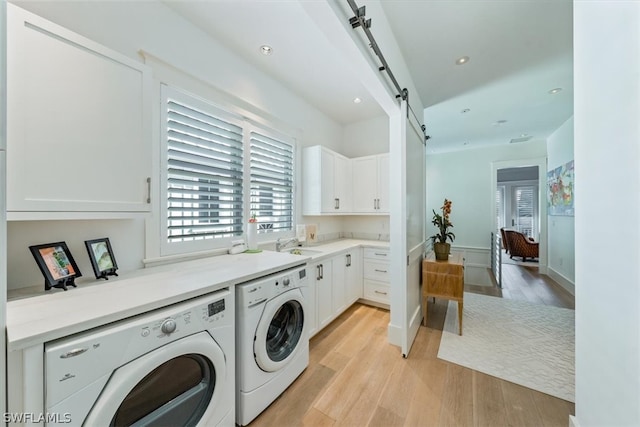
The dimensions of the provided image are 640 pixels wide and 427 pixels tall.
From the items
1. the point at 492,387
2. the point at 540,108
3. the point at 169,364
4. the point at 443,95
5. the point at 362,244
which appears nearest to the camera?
the point at 169,364

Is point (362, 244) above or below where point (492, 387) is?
above

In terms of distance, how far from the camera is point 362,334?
8.13 feet

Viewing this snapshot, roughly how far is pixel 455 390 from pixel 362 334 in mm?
947

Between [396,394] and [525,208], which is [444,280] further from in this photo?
[525,208]

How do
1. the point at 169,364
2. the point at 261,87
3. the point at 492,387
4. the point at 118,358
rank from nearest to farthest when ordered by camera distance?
the point at 118,358
the point at 169,364
the point at 492,387
the point at 261,87

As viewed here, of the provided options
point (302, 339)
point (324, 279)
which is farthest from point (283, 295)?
point (324, 279)

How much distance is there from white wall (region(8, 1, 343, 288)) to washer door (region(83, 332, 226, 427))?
852mm

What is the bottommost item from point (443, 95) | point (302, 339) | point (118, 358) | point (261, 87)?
point (302, 339)

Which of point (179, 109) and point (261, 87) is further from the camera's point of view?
point (261, 87)

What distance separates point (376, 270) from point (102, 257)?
272cm

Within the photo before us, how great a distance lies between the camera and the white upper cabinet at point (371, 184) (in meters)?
3.35

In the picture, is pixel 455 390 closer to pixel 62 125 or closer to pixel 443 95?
pixel 62 125

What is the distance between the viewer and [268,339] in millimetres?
1655

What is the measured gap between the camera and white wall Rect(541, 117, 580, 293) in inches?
149
